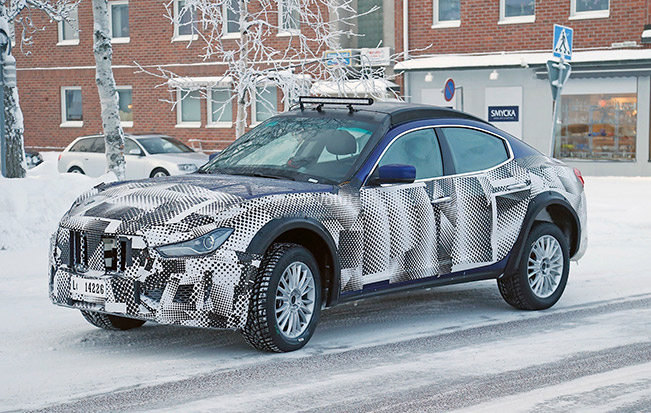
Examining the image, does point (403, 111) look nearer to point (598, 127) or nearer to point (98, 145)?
point (98, 145)

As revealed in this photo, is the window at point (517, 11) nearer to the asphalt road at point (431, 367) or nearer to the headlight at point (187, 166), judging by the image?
the headlight at point (187, 166)

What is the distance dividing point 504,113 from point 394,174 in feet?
84.0

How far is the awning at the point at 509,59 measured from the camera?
30.3 metres

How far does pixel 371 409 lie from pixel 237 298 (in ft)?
4.66

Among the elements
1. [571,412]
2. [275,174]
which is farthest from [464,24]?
[571,412]

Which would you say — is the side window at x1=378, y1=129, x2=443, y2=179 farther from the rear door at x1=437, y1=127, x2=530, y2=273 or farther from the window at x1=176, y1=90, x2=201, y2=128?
the window at x1=176, y1=90, x2=201, y2=128

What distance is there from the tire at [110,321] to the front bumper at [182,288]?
103 centimetres

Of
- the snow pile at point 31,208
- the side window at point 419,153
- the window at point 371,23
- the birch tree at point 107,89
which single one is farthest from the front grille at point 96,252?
the window at point 371,23

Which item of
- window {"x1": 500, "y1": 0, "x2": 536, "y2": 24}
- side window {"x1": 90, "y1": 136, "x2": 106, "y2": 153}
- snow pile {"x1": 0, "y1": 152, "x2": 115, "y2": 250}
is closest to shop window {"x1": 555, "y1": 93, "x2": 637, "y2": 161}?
window {"x1": 500, "y1": 0, "x2": 536, "y2": 24}

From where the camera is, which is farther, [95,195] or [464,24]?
[464,24]

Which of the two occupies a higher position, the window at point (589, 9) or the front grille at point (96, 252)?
the window at point (589, 9)

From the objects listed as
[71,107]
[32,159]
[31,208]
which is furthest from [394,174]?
[71,107]

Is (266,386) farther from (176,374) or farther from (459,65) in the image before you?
(459,65)

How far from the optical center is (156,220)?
23.4ft
